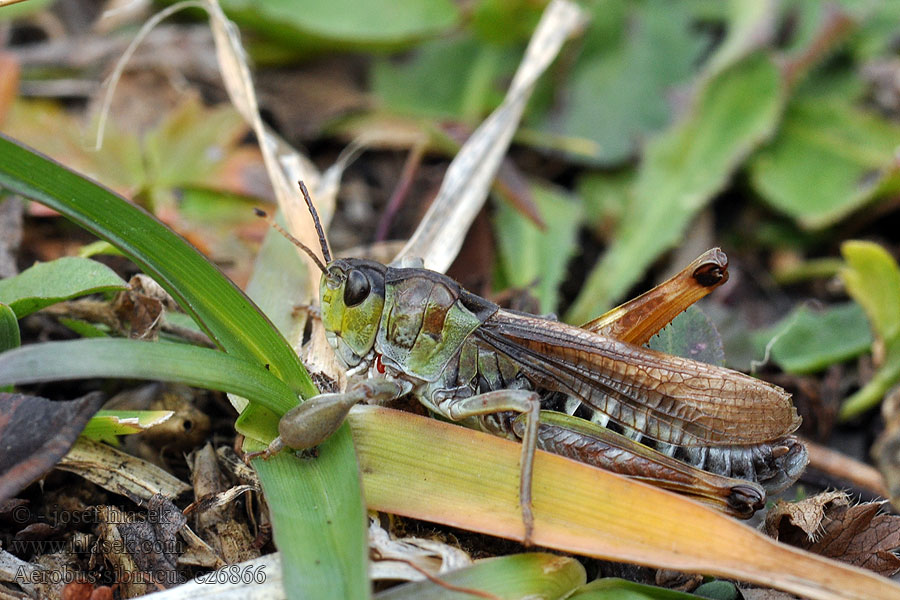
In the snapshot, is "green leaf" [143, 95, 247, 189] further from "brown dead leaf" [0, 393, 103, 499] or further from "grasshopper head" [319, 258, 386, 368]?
"brown dead leaf" [0, 393, 103, 499]

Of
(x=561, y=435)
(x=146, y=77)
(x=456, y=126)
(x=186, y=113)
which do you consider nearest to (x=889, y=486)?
(x=561, y=435)

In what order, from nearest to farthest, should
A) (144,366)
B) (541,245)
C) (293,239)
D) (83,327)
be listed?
(144,366) → (293,239) → (83,327) → (541,245)

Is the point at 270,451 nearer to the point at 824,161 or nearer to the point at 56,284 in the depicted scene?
the point at 56,284

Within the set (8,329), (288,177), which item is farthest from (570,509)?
(288,177)

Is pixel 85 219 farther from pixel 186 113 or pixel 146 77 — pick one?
pixel 146 77

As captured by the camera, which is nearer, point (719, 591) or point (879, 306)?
point (719, 591)

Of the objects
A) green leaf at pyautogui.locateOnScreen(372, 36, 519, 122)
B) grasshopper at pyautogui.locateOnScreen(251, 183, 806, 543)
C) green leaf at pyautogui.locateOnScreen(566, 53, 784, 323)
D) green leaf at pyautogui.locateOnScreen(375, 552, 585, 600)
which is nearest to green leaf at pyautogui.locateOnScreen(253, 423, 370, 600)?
green leaf at pyautogui.locateOnScreen(375, 552, 585, 600)
